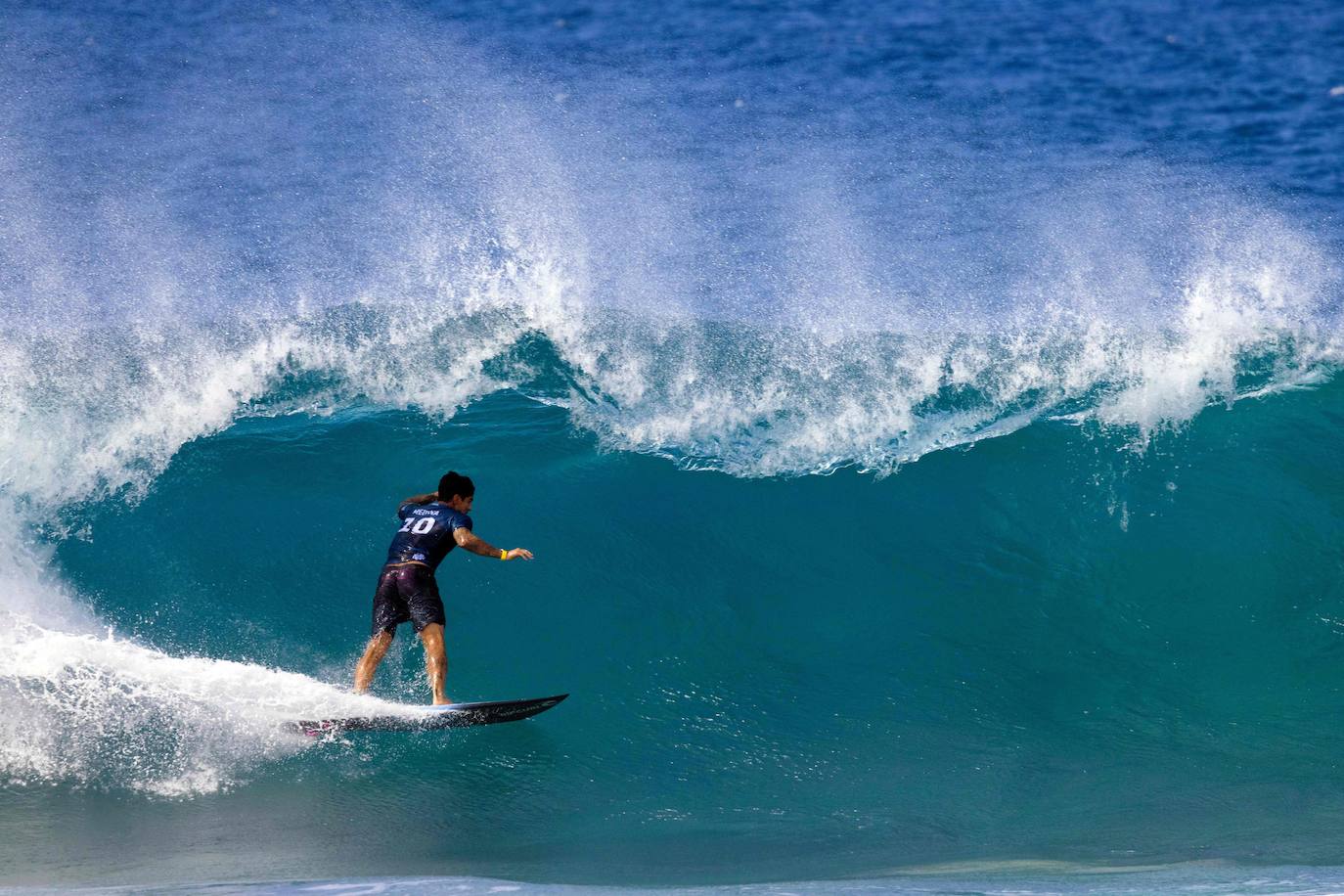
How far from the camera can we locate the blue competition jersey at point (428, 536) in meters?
6.87

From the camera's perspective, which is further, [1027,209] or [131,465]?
[1027,209]

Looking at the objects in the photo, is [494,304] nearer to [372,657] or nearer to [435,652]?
[372,657]

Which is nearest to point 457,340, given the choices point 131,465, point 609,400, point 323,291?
point 609,400

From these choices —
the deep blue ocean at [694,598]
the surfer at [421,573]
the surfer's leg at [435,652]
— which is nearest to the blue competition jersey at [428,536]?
the surfer at [421,573]

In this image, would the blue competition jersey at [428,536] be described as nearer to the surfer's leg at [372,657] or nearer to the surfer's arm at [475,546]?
the surfer's arm at [475,546]

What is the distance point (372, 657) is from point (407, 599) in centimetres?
36

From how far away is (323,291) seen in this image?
78.1 feet

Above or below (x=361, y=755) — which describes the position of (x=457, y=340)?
above

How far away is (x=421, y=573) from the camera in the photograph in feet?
22.4

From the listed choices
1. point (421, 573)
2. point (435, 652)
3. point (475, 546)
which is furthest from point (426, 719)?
point (475, 546)

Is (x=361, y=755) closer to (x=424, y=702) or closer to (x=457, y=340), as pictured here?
(x=424, y=702)

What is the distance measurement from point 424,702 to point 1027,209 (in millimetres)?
19338

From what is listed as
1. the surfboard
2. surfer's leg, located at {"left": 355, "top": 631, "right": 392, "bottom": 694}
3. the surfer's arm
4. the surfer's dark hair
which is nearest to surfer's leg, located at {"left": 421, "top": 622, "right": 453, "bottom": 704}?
the surfboard

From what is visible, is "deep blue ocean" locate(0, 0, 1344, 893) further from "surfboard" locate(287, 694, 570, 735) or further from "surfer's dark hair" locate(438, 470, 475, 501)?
"surfer's dark hair" locate(438, 470, 475, 501)
